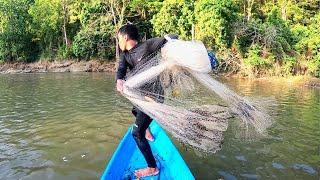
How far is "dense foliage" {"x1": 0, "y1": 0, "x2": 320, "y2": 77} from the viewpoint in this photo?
2611 centimetres

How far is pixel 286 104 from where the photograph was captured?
1413cm

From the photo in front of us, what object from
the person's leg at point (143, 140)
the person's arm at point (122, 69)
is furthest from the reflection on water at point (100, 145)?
the person's arm at point (122, 69)

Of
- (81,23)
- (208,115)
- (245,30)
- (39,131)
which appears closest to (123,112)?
(39,131)

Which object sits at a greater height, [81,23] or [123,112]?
[81,23]

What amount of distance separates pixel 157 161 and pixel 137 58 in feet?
5.75

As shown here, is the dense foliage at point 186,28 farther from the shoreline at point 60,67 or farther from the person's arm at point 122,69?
the person's arm at point 122,69

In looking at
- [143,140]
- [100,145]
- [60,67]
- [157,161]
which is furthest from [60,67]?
[143,140]

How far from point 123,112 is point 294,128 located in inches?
199

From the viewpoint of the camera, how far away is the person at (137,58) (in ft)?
17.7

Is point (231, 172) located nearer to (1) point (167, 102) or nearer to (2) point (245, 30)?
(1) point (167, 102)

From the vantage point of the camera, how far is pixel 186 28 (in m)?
29.3

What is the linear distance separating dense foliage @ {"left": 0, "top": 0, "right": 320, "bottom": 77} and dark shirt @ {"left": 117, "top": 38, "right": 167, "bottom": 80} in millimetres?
20952

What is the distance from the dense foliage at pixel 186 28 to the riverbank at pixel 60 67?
91 cm

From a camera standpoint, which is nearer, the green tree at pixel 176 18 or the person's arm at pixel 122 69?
the person's arm at pixel 122 69
